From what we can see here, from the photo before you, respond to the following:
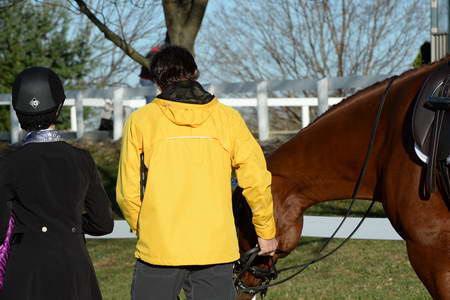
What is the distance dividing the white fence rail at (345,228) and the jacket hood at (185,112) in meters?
2.93

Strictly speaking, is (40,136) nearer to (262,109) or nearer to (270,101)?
(262,109)

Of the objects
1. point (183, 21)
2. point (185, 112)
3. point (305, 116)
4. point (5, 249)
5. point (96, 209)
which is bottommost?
point (305, 116)

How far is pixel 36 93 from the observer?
10.3 feet

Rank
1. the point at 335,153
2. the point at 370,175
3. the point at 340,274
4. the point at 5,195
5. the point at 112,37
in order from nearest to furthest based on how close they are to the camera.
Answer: the point at 5,195 < the point at 370,175 < the point at 335,153 < the point at 340,274 < the point at 112,37

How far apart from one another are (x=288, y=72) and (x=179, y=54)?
16955mm

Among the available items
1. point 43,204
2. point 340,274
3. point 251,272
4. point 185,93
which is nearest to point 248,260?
point 251,272

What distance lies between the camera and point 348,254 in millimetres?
8891

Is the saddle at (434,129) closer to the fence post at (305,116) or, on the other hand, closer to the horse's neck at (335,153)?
the horse's neck at (335,153)

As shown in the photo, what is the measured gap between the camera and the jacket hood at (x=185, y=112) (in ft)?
11.5

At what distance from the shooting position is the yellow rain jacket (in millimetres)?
3479

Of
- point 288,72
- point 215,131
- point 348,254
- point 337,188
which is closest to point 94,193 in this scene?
point 215,131

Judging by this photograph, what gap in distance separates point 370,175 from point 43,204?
5.68 feet

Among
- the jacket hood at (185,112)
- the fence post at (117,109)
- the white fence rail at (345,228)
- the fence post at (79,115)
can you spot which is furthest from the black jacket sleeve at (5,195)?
the fence post at (79,115)

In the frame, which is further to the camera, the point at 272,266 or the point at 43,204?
the point at 272,266
